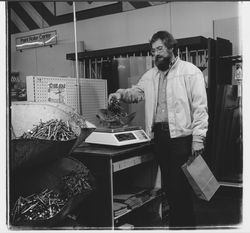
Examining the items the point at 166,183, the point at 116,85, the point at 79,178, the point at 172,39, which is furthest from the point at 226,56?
the point at 79,178

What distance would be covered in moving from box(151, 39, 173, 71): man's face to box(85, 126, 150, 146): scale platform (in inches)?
17.5

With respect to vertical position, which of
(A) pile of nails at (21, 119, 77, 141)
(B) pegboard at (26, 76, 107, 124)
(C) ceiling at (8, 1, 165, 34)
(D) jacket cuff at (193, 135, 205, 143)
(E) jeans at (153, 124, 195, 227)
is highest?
(C) ceiling at (8, 1, 165, 34)

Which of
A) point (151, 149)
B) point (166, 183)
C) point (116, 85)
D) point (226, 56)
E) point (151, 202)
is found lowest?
point (151, 202)

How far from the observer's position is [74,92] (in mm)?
1900

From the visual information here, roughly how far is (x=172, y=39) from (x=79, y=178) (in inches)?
35.6

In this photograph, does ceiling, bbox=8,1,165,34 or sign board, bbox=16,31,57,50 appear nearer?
ceiling, bbox=8,1,165,34

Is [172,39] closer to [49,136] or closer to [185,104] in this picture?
[185,104]

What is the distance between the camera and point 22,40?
136 centimetres

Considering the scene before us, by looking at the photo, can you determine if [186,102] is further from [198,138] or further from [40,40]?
[40,40]

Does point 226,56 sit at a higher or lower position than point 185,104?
higher

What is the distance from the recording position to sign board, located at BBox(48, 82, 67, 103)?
5.87ft

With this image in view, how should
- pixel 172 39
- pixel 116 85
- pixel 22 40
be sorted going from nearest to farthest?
pixel 22 40
pixel 172 39
pixel 116 85

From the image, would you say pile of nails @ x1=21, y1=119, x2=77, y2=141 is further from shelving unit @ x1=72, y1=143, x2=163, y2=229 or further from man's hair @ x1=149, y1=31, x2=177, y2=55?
man's hair @ x1=149, y1=31, x2=177, y2=55

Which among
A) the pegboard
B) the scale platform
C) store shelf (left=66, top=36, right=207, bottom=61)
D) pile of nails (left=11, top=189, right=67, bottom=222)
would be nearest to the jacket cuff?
the scale platform
